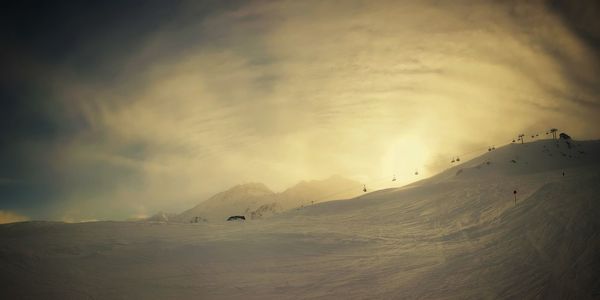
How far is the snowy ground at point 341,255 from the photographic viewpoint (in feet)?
47.1

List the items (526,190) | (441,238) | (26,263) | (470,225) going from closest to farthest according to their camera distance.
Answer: (26,263), (441,238), (470,225), (526,190)

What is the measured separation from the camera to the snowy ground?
14352 mm

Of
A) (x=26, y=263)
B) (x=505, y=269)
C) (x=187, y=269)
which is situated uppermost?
(x=26, y=263)

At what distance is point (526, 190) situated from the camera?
104 feet

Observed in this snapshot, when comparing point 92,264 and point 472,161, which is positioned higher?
point 472,161

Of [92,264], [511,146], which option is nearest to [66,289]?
[92,264]

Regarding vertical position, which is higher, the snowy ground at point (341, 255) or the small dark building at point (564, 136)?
the small dark building at point (564, 136)

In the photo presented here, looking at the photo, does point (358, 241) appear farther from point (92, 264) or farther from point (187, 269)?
point (92, 264)

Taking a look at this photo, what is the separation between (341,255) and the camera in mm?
20594

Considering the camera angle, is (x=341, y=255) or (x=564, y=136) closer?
(x=341, y=255)

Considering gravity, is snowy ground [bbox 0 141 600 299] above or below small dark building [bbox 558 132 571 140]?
below

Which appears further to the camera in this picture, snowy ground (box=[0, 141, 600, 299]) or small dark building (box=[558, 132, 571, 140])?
small dark building (box=[558, 132, 571, 140])

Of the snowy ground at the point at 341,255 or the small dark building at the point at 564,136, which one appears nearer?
the snowy ground at the point at 341,255

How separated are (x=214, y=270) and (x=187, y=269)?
1594mm
